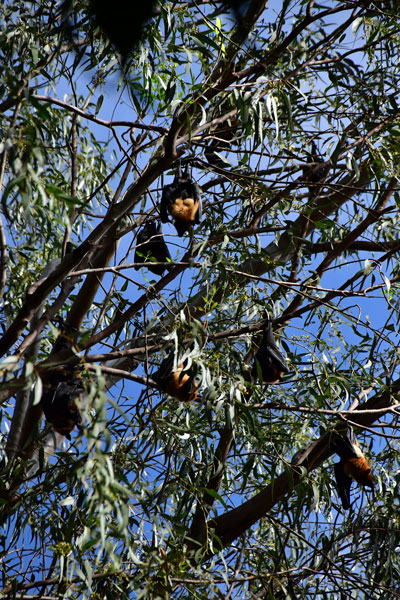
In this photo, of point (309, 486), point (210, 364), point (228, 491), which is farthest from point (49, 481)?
point (228, 491)

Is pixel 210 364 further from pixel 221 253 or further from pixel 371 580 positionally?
pixel 371 580

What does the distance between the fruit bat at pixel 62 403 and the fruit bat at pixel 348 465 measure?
4.02 ft

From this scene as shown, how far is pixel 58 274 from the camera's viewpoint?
8.14 feet

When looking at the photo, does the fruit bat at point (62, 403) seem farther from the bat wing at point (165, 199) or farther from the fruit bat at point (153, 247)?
the bat wing at point (165, 199)

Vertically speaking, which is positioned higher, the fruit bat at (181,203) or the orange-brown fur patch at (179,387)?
the fruit bat at (181,203)

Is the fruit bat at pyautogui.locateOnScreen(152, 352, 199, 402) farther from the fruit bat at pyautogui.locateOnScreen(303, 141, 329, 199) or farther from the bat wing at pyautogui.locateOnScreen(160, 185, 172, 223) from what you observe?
the fruit bat at pyautogui.locateOnScreen(303, 141, 329, 199)

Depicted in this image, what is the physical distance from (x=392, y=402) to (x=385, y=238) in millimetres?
982

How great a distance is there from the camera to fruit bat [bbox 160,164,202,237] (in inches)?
122

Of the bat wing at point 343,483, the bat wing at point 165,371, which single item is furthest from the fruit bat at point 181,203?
the bat wing at point 343,483

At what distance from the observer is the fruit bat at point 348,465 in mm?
3201

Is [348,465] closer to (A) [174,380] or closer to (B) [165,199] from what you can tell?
(A) [174,380]

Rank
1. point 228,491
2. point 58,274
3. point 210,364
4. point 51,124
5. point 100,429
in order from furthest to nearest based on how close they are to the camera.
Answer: point 228,491 → point 51,124 → point 210,364 → point 58,274 → point 100,429

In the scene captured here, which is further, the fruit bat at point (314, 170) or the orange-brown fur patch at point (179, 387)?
the fruit bat at point (314, 170)

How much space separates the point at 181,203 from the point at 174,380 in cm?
84
